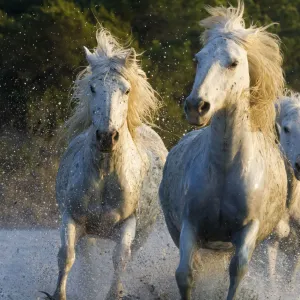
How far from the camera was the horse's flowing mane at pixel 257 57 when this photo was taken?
636cm

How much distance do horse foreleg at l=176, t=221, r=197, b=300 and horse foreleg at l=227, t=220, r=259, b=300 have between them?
27 centimetres

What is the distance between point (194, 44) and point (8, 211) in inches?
234

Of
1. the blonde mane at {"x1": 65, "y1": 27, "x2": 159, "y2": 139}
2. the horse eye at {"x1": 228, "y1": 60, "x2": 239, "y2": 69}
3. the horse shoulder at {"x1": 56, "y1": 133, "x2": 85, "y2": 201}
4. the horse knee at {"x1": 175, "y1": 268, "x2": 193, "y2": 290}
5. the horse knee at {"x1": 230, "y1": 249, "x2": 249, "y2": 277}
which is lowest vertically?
the horse knee at {"x1": 175, "y1": 268, "x2": 193, "y2": 290}

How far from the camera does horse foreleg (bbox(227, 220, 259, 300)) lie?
6.35 meters

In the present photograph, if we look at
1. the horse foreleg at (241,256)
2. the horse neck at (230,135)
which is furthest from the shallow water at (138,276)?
the horse neck at (230,135)

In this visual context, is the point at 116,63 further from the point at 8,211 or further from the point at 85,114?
the point at 8,211

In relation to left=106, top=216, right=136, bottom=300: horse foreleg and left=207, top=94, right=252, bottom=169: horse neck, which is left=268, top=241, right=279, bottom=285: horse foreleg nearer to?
left=106, top=216, right=136, bottom=300: horse foreleg

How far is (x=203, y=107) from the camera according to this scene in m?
5.78

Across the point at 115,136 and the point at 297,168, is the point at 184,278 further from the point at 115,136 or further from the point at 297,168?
the point at 297,168

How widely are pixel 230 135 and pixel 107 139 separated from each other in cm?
114

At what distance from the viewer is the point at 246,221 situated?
6.46 meters

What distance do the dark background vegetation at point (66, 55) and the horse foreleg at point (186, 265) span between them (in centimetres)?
Answer: 1022

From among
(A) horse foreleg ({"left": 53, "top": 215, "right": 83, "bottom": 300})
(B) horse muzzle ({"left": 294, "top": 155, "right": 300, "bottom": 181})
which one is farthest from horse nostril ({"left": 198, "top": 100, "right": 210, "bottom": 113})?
(A) horse foreleg ({"left": 53, "top": 215, "right": 83, "bottom": 300})

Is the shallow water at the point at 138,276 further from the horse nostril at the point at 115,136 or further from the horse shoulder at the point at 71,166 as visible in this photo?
the horse nostril at the point at 115,136
